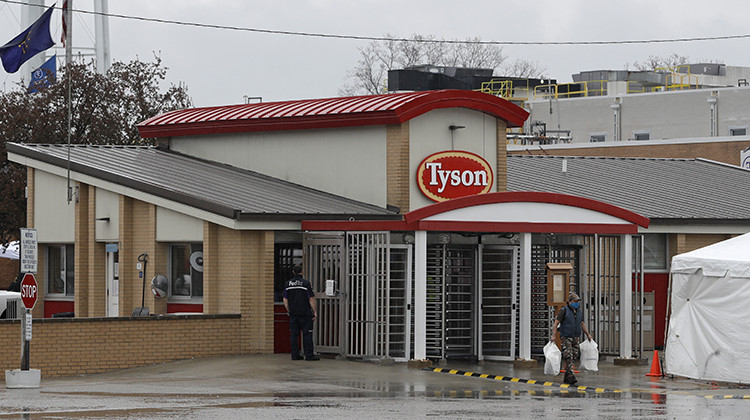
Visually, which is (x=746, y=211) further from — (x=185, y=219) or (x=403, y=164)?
(x=185, y=219)

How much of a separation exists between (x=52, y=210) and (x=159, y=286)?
4.12m

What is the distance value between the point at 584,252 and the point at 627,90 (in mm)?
44798

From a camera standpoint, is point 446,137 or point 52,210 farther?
point 52,210

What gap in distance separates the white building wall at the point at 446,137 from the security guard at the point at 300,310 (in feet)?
11.4

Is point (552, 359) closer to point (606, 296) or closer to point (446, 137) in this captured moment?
point (606, 296)

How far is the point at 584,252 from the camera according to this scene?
26734mm

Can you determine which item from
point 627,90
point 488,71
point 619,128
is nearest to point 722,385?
point 619,128

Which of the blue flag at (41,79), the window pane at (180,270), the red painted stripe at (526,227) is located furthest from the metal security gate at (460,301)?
the blue flag at (41,79)

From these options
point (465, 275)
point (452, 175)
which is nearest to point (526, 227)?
point (465, 275)

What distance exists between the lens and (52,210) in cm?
2966

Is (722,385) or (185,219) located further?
(185,219)

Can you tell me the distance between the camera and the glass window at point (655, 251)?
31156 millimetres

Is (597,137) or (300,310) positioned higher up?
(597,137)

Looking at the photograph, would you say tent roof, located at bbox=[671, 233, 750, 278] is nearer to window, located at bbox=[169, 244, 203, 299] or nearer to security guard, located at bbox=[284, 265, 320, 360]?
security guard, located at bbox=[284, 265, 320, 360]
